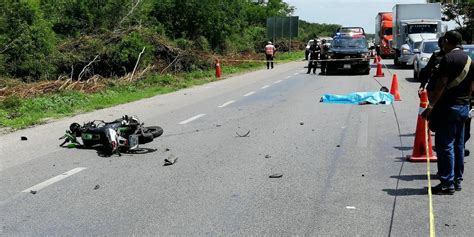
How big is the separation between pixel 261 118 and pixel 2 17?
37.6 ft

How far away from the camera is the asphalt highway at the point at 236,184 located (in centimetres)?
538

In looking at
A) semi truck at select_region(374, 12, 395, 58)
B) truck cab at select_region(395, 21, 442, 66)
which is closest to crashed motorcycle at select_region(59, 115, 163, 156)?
truck cab at select_region(395, 21, 442, 66)

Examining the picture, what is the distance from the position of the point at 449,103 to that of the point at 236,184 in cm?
253

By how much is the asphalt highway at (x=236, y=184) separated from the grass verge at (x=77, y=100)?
1499 mm

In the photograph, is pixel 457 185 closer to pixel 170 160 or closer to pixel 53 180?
pixel 170 160

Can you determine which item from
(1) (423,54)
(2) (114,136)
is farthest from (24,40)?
(1) (423,54)

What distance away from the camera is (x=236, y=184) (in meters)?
6.93

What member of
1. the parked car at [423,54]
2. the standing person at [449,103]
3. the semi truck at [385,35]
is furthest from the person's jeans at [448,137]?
the semi truck at [385,35]

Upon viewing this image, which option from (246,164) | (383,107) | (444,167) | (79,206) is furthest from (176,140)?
→ (383,107)

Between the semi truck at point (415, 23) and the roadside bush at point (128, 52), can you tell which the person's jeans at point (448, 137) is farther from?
the semi truck at point (415, 23)

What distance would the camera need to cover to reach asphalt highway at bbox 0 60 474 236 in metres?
5.38

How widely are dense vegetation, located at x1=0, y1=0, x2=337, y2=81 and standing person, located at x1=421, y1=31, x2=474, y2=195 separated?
1683cm

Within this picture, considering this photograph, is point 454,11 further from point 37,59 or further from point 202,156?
point 202,156

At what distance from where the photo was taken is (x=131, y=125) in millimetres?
9617
